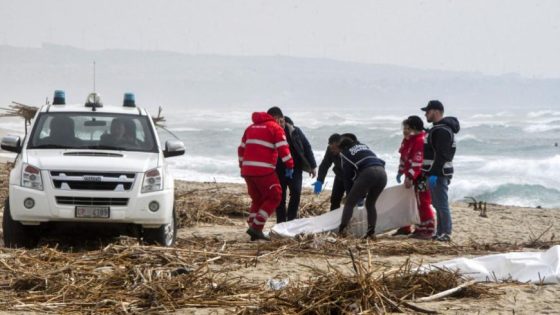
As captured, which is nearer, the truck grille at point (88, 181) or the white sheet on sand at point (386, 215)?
the truck grille at point (88, 181)

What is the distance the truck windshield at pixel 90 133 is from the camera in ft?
33.8

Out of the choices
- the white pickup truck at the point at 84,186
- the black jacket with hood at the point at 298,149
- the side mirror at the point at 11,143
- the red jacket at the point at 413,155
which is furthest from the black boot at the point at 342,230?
the side mirror at the point at 11,143

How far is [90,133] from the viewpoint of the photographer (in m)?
10.7

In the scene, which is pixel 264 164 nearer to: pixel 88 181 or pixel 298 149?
pixel 298 149

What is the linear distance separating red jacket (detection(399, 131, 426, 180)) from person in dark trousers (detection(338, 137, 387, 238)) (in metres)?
0.43

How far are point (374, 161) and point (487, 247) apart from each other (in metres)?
1.77

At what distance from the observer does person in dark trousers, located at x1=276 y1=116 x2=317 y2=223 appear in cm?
1211

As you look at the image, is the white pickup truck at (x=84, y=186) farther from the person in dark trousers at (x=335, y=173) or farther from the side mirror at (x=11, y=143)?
the person in dark trousers at (x=335, y=173)

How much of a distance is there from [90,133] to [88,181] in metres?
1.40

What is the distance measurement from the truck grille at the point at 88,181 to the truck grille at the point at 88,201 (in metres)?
0.11

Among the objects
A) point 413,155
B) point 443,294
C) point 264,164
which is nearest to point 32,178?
point 264,164

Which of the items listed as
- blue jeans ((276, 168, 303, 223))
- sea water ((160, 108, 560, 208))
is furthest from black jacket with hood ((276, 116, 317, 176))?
sea water ((160, 108, 560, 208))

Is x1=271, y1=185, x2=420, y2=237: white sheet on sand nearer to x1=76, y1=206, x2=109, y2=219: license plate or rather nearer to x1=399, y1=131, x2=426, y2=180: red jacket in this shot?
x1=399, y1=131, x2=426, y2=180: red jacket

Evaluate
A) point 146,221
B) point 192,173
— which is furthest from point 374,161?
point 192,173
